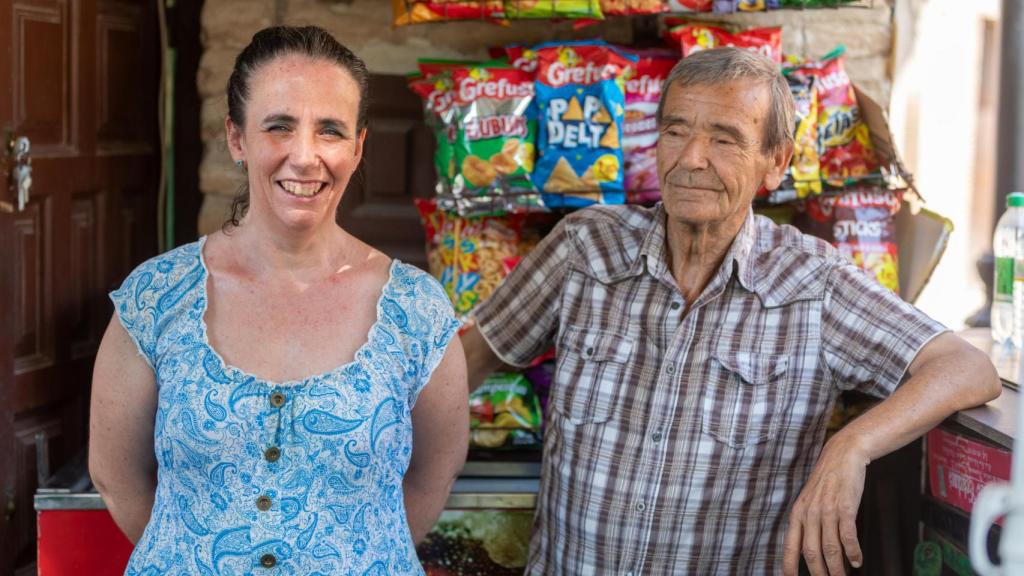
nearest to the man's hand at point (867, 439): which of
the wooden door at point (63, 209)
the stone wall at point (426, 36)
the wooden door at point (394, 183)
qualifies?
the stone wall at point (426, 36)

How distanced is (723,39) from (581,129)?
1.42 feet

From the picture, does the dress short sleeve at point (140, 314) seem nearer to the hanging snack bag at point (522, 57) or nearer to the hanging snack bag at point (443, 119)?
the hanging snack bag at point (443, 119)

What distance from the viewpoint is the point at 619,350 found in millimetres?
2369

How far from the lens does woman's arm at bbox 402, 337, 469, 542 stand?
2.09 meters

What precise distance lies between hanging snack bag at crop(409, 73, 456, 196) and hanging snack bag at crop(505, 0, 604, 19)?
0.24 metres

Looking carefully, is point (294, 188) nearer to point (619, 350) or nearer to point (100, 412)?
point (100, 412)

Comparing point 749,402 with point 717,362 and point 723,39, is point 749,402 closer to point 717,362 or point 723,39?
point 717,362

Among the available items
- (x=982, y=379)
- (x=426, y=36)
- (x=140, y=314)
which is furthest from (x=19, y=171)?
(x=982, y=379)

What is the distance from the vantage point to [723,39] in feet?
9.68

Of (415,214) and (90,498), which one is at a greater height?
(415,214)

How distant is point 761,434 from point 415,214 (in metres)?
1.39

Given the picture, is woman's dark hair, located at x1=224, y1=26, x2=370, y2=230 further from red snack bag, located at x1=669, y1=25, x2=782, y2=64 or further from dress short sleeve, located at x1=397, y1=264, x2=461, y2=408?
red snack bag, located at x1=669, y1=25, x2=782, y2=64

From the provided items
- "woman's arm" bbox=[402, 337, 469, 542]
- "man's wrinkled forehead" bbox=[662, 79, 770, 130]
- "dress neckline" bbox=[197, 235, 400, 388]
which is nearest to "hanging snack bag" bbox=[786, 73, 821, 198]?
"man's wrinkled forehead" bbox=[662, 79, 770, 130]

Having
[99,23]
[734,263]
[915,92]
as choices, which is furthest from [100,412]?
[915,92]
